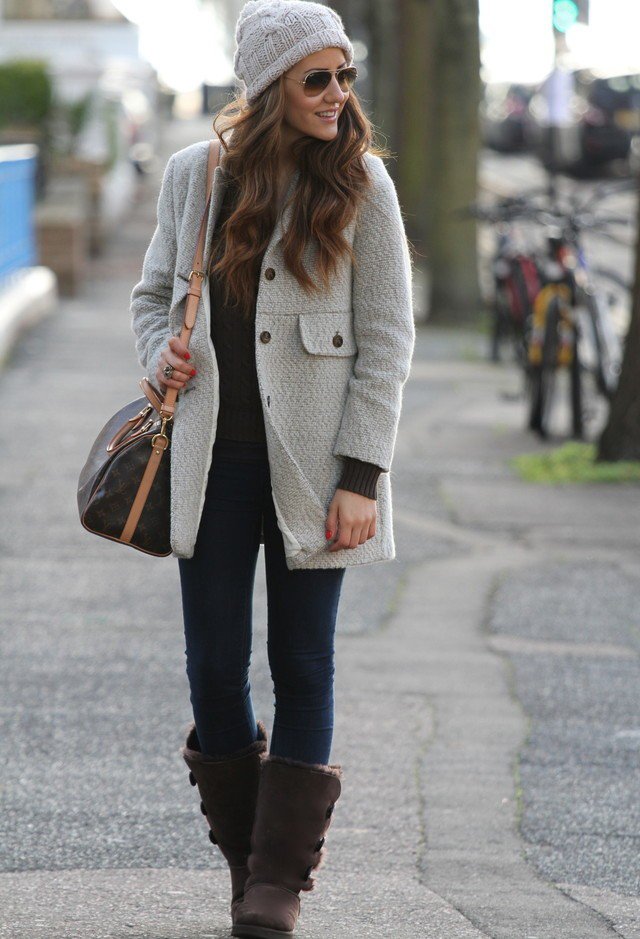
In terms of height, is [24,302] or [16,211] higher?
[16,211]

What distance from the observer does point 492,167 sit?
120 feet

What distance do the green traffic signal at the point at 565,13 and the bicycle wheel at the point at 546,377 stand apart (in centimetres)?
676

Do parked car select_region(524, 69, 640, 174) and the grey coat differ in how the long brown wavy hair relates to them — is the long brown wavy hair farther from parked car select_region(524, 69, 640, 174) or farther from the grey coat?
parked car select_region(524, 69, 640, 174)

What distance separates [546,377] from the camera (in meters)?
9.79

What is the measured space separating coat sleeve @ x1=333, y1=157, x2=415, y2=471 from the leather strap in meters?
0.30

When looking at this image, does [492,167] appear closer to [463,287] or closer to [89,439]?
[463,287]

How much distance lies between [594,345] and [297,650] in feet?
21.3

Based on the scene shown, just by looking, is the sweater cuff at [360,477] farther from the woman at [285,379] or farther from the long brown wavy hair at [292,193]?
the long brown wavy hair at [292,193]

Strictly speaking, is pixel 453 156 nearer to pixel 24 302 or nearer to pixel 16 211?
pixel 16 211

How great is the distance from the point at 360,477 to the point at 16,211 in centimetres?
1190

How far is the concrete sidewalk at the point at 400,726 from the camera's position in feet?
11.9

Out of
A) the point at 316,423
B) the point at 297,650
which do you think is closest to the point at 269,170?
the point at 316,423

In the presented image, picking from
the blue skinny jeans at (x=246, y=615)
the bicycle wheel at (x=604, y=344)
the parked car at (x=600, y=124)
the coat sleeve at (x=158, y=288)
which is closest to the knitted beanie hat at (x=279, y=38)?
the coat sleeve at (x=158, y=288)

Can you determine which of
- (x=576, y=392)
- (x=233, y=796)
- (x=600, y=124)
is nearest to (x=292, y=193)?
(x=233, y=796)
